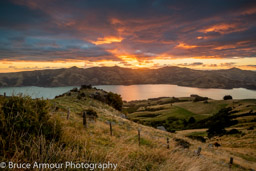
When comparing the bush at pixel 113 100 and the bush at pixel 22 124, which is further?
the bush at pixel 113 100

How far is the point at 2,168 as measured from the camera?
125 inches

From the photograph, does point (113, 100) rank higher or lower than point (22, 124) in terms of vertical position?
lower

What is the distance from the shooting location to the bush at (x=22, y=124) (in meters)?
4.01

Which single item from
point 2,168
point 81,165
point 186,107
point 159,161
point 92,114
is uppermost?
point 2,168

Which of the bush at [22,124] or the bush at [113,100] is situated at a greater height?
the bush at [22,124]

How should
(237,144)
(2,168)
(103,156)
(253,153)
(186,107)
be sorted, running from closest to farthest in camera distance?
(2,168)
(103,156)
(253,153)
(237,144)
(186,107)

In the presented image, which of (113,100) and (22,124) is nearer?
(22,124)

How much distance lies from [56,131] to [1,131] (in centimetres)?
152

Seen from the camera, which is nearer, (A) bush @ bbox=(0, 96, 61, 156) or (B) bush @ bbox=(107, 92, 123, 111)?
(A) bush @ bbox=(0, 96, 61, 156)

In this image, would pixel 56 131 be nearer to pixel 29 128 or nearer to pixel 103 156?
pixel 29 128

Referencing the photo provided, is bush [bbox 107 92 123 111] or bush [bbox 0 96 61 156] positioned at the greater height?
bush [bbox 0 96 61 156]

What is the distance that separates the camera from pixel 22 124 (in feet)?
15.1

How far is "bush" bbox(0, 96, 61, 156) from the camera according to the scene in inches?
158

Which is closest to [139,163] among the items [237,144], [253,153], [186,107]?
[253,153]
